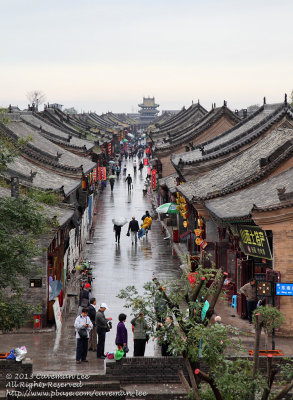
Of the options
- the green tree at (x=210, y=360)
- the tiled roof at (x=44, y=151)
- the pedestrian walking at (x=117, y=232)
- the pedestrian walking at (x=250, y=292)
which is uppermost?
the tiled roof at (x=44, y=151)

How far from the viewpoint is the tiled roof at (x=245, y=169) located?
94.5ft

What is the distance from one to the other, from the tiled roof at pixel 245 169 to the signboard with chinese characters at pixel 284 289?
20.7ft

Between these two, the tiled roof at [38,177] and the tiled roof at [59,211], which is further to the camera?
the tiled roof at [38,177]

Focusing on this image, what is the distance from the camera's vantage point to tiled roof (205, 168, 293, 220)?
24766mm

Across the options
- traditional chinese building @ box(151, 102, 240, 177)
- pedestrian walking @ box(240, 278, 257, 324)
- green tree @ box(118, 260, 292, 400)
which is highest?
traditional chinese building @ box(151, 102, 240, 177)

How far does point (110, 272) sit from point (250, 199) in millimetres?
9425

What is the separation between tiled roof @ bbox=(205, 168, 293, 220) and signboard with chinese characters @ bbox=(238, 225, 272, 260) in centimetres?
47

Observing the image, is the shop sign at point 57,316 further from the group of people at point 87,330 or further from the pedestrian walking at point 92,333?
the group of people at point 87,330

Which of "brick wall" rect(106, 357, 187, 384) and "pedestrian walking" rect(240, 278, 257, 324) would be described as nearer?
"brick wall" rect(106, 357, 187, 384)

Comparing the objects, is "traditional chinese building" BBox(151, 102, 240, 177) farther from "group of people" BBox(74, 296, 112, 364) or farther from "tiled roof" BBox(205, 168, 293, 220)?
"group of people" BBox(74, 296, 112, 364)

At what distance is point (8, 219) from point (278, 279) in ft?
26.1

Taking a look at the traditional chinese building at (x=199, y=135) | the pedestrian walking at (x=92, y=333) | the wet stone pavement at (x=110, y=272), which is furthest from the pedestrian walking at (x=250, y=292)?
the traditional chinese building at (x=199, y=135)

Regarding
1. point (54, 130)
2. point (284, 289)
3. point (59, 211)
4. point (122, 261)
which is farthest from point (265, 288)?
point (54, 130)

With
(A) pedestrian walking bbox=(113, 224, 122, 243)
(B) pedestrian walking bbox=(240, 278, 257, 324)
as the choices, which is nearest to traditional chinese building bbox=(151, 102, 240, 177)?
(A) pedestrian walking bbox=(113, 224, 122, 243)
